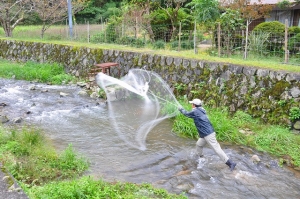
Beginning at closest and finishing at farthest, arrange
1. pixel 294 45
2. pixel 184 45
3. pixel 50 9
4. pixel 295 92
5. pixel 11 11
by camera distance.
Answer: pixel 295 92 → pixel 294 45 → pixel 184 45 → pixel 50 9 → pixel 11 11

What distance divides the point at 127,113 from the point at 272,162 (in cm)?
505

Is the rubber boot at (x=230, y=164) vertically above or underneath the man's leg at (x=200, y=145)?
underneath

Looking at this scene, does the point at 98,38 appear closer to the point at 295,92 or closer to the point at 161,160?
the point at 295,92

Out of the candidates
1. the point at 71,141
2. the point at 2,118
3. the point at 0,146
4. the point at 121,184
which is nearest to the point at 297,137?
the point at 121,184

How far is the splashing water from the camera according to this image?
368 inches

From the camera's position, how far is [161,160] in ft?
24.6

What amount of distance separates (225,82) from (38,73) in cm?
1036

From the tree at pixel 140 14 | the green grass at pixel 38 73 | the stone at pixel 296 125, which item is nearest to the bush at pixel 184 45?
the tree at pixel 140 14

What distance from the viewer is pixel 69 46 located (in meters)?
17.4

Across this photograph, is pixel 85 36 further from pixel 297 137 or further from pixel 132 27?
pixel 297 137

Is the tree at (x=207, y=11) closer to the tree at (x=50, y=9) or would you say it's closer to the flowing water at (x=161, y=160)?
the flowing water at (x=161, y=160)

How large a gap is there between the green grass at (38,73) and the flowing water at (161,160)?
4.82m

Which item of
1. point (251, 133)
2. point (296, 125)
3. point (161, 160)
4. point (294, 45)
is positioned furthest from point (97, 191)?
point (294, 45)

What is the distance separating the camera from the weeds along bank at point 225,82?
355 inches
